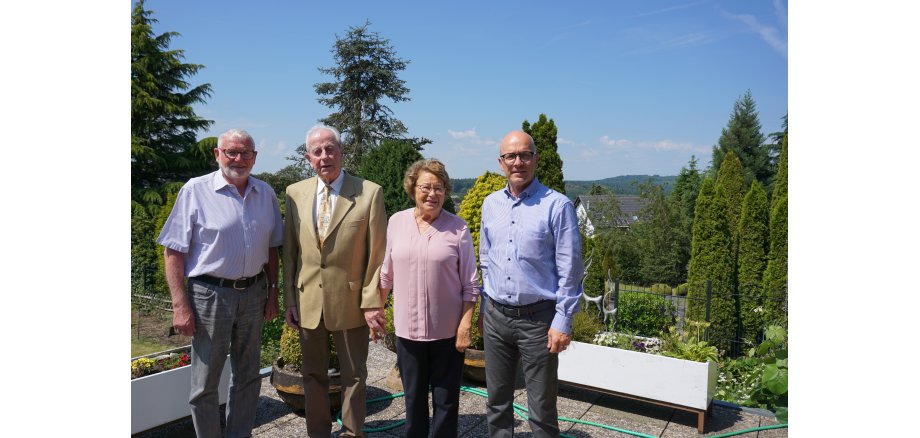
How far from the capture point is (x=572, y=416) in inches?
157

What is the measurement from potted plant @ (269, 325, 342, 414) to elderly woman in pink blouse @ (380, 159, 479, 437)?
1.00 m

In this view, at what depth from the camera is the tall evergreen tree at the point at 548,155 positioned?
7.22 m

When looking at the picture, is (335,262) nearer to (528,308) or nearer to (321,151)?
(321,151)

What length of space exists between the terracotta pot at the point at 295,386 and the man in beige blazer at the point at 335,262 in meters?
0.52

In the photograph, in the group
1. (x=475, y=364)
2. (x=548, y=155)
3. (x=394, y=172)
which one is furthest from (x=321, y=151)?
(x=548, y=155)

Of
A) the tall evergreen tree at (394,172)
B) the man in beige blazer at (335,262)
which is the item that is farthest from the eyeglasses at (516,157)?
the tall evergreen tree at (394,172)

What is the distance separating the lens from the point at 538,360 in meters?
2.57

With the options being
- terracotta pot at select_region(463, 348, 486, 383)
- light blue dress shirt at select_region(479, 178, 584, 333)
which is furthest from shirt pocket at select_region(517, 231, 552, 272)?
terracotta pot at select_region(463, 348, 486, 383)

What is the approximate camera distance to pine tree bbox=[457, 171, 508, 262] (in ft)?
17.5

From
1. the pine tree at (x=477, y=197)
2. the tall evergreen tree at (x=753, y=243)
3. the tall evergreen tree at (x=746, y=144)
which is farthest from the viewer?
the tall evergreen tree at (x=746, y=144)

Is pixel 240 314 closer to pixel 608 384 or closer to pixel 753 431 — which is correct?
pixel 608 384

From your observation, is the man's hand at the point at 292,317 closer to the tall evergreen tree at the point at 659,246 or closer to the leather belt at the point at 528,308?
the leather belt at the point at 528,308

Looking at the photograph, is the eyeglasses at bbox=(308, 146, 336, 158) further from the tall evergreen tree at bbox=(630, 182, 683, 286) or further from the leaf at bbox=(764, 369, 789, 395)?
the tall evergreen tree at bbox=(630, 182, 683, 286)

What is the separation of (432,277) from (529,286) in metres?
0.46
